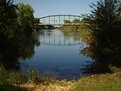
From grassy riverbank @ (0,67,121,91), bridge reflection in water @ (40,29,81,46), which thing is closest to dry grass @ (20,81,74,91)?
grassy riverbank @ (0,67,121,91)

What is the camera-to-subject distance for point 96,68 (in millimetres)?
21750

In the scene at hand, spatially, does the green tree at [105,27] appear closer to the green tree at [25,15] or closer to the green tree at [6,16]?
the green tree at [6,16]

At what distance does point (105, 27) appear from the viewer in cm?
2784

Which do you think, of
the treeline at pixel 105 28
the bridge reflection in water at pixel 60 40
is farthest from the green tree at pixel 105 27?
the bridge reflection in water at pixel 60 40

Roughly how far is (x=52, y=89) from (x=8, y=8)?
18.8m

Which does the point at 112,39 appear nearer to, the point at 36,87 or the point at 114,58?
the point at 114,58

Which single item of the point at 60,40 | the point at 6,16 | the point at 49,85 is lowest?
the point at 60,40

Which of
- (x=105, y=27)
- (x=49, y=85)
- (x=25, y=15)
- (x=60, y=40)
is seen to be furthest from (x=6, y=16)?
(x=25, y=15)

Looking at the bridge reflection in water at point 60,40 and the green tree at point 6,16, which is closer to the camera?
the green tree at point 6,16

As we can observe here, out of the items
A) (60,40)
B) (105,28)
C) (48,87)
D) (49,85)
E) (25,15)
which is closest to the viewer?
(48,87)

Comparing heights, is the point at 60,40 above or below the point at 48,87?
below

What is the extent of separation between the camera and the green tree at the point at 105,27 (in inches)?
1068

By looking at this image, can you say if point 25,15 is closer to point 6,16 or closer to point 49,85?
point 6,16

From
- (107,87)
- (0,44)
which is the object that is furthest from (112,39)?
(107,87)
